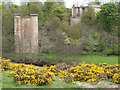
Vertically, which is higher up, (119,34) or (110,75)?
(119,34)

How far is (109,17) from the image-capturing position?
50.9ft

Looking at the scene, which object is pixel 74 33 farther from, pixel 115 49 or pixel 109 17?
pixel 109 17

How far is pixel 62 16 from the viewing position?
1791cm

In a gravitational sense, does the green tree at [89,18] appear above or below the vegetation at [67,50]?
above

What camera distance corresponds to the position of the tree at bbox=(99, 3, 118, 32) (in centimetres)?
1560

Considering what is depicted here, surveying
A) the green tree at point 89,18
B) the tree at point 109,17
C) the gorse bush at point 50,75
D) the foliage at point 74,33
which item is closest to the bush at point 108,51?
the foliage at point 74,33

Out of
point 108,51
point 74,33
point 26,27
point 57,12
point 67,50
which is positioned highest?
point 57,12

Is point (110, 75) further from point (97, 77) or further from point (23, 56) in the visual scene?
point (23, 56)

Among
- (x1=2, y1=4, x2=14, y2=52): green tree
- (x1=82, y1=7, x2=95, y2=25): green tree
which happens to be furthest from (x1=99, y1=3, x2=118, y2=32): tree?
(x1=2, y1=4, x2=14, y2=52): green tree

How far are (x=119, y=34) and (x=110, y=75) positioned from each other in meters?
9.65

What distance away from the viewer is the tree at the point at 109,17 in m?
15.6

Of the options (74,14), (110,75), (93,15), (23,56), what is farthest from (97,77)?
(74,14)

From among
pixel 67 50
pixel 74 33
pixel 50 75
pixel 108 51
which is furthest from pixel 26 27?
pixel 50 75

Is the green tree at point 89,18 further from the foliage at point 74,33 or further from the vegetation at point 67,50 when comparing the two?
the foliage at point 74,33
